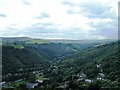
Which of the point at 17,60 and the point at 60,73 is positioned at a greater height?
the point at 17,60

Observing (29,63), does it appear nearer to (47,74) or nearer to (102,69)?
(47,74)

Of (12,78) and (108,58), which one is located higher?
(108,58)

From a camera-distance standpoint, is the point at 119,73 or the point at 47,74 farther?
the point at 47,74

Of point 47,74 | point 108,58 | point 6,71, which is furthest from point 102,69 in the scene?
point 6,71

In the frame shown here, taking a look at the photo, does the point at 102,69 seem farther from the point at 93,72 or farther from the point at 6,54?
the point at 6,54

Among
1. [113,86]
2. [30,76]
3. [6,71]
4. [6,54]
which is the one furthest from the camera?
[6,54]

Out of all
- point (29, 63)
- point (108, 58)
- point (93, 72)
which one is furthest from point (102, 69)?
point (29, 63)

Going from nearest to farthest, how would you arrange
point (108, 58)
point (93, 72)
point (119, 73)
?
point (119, 73) → point (93, 72) → point (108, 58)

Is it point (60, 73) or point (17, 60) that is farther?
point (17, 60)

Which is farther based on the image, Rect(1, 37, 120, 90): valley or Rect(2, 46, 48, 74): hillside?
Rect(2, 46, 48, 74): hillside

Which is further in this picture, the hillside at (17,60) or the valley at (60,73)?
the hillside at (17,60)
